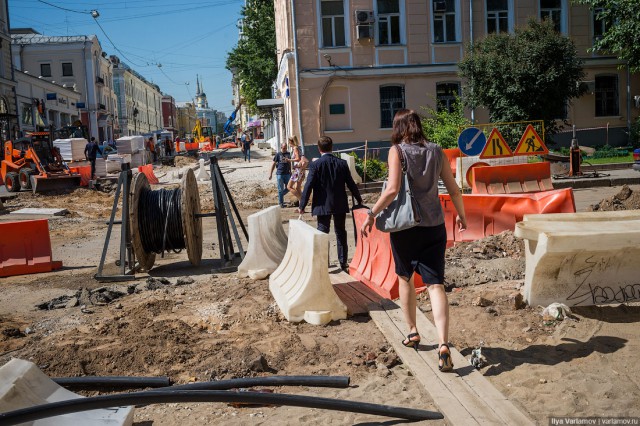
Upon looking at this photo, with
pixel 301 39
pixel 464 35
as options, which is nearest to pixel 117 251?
pixel 301 39

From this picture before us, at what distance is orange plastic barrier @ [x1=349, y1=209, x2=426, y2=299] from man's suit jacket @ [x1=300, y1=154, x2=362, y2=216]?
0.97 feet

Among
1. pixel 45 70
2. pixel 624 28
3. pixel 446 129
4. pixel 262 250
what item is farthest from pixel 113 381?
pixel 45 70

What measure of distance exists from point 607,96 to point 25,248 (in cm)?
2908

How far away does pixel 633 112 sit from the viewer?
1271 inches

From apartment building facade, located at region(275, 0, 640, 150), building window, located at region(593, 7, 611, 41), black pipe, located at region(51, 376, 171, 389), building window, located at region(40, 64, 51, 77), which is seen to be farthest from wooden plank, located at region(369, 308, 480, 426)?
building window, located at region(40, 64, 51, 77)

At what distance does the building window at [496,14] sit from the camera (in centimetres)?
3167

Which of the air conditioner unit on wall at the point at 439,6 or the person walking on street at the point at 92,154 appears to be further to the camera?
the air conditioner unit on wall at the point at 439,6

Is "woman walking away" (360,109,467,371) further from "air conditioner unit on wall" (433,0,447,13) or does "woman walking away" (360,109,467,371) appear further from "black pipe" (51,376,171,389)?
"air conditioner unit on wall" (433,0,447,13)

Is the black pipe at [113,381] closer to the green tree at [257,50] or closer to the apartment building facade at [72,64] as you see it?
the green tree at [257,50]

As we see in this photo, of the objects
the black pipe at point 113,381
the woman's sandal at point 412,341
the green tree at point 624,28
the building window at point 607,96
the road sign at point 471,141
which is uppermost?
the green tree at point 624,28

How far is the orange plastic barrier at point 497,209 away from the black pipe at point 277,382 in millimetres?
5873

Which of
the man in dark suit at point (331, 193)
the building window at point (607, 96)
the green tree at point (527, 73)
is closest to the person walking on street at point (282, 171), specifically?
the man in dark suit at point (331, 193)

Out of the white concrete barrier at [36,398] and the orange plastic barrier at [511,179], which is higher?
the orange plastic barrier at [511,179]

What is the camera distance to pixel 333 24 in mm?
30984
